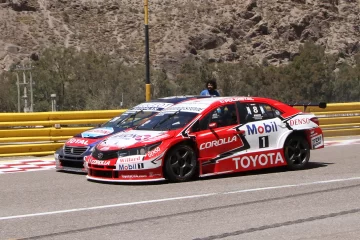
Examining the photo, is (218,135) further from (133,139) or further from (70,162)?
(70,162)

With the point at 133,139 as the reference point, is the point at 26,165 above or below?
below

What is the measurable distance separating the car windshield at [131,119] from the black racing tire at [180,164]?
2.24 metres

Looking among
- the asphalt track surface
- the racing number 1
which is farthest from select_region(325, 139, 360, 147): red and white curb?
the racing number 1

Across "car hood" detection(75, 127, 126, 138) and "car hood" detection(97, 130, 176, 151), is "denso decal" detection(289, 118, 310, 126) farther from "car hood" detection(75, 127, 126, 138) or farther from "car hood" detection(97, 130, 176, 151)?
"car hood" detection(75, 127, 126, 138)

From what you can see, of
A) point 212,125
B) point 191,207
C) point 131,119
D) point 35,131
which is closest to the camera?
point 191,207

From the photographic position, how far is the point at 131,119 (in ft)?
49.0

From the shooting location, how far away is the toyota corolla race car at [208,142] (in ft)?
39.9

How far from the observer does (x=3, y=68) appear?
64.8 meters

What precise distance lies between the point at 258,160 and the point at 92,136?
10.3 feet

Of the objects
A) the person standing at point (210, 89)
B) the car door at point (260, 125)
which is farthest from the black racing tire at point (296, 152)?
the person standing at point (210, 89)

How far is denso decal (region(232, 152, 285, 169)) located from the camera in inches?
517

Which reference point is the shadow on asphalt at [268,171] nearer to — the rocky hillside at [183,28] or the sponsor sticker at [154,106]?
the sponsor sticker at [154,106]


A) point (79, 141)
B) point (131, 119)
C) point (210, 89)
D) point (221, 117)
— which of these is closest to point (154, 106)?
point (131, 119)

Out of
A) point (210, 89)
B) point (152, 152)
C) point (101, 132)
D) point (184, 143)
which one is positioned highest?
point (210, 89)
